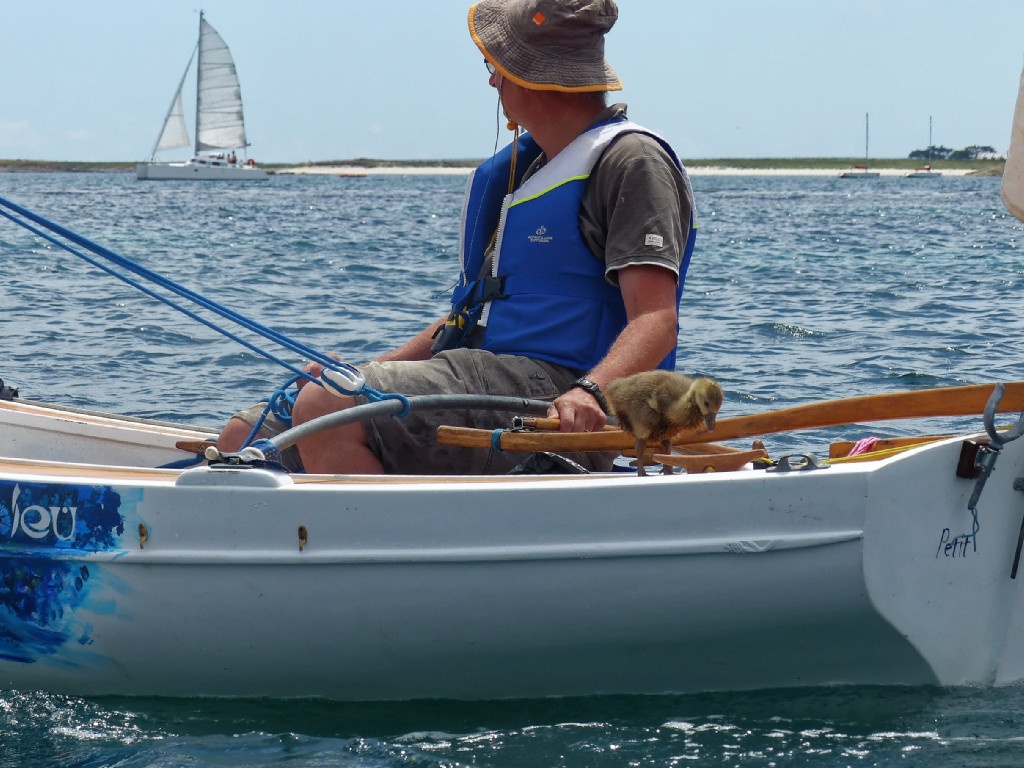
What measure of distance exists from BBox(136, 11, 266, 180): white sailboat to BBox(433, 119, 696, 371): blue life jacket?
57.2 m

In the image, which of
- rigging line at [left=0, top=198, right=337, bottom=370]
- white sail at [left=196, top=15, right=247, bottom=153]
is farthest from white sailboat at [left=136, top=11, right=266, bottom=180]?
rigging line at [left=0, top=198, right=337, bottom=370]

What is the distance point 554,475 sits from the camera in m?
2.95

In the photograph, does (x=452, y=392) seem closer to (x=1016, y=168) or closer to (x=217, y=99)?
(x=1016, y=168)

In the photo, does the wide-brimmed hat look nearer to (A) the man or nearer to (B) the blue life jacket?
(A) the man

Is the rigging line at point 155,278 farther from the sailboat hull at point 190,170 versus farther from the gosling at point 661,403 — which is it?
the sailboat hull at point 190,170

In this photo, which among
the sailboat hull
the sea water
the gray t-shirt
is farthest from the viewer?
the sailboat hull

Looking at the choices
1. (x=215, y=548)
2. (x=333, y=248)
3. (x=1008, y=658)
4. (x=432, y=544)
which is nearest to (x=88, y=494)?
(x=215, y=548)

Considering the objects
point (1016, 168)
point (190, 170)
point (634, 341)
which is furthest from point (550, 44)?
point (190, 170)

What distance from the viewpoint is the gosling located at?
270 centimetres

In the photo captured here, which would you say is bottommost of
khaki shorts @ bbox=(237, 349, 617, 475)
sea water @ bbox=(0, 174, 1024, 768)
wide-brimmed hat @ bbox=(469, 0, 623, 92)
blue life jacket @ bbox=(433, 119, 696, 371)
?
sea water @ bbox=(0, 174, 1024, 768)

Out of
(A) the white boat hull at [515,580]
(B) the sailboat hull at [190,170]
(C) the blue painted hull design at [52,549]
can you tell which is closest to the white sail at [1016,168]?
(A) the white boat hull at [515,580]

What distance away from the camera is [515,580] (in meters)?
2.73

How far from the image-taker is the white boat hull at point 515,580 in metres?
2.65

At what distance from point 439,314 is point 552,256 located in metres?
9.01
